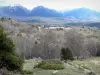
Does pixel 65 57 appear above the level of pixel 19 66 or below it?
below

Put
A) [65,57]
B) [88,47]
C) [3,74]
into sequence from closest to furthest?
[3,74], [65,57], [88,47]

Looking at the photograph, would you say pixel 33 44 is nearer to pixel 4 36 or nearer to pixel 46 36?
pixel 46 36

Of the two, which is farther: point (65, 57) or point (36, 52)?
point (36, 52)

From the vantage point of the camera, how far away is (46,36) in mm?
111438

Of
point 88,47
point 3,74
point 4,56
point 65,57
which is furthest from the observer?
point 88,47

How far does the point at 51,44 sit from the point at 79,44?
32.6 feet

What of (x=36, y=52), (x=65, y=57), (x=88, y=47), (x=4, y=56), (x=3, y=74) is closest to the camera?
(x=3, y=74)

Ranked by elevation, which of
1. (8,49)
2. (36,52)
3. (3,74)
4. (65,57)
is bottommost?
(36,52)

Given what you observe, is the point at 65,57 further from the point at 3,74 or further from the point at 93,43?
the point at 93,43

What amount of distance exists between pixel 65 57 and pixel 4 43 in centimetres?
2508

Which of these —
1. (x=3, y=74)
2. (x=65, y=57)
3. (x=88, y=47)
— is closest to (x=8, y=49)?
(x=3, y=74)

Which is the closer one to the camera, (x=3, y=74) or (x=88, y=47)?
(x=3, y=74)

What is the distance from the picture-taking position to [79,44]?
104250 mm

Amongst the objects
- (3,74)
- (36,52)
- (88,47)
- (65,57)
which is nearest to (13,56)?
(3,74)
